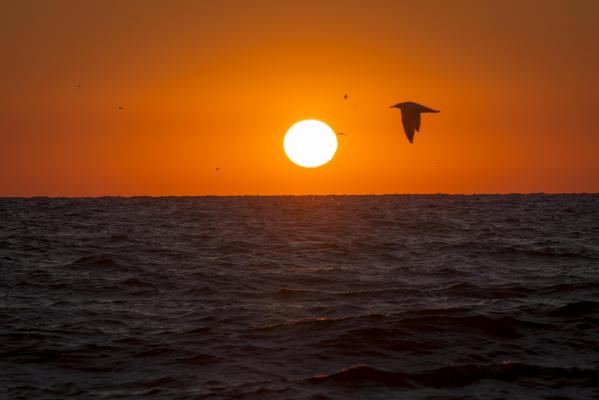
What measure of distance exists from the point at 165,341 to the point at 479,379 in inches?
216

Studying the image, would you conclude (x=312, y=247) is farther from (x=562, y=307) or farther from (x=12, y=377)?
(x=12, y=377)

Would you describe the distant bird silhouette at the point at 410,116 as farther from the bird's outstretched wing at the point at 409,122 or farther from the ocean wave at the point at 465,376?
the ocean wave at the point at 465,376

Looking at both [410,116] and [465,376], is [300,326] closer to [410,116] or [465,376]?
[465,376]

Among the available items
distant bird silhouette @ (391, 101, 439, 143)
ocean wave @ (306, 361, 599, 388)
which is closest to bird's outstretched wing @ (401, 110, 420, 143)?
distant bird silhouette @ (391, 101, 439, 143)

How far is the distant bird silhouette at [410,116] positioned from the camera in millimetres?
10688

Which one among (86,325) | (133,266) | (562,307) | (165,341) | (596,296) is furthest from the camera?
(133,266)

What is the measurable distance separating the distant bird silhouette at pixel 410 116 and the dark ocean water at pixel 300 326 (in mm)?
3755

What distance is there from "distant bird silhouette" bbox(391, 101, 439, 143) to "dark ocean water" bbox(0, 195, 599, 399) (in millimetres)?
3755

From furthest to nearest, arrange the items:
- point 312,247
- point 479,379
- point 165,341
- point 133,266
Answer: point 312,247
point 133,266
point 165,341
point 479,379

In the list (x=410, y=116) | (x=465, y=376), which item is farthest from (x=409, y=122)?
(x=465, y=376)

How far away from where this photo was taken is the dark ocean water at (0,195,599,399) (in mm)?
10203

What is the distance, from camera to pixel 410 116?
35.7ft

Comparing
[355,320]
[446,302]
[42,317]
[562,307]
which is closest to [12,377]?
[42,317]

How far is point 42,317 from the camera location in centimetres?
1429
